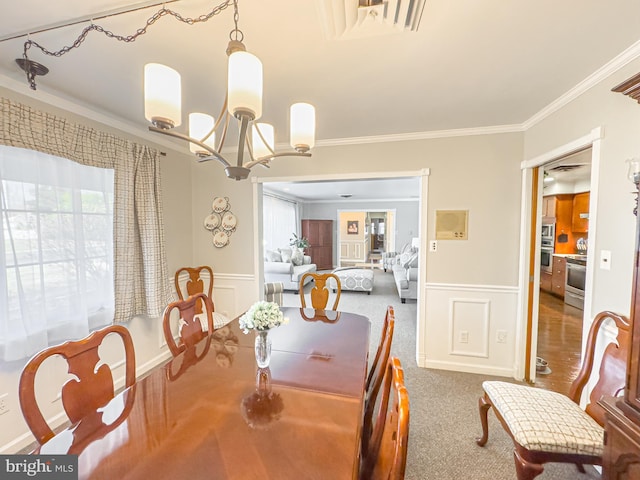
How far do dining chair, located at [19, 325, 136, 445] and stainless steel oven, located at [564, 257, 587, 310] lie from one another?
6.03 m

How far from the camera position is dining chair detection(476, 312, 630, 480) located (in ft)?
4.19

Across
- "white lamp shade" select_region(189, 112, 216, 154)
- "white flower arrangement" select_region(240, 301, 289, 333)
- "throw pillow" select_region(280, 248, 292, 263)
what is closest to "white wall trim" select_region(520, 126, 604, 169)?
"white flower arrangement" select_region(240, 301, 289, 333)

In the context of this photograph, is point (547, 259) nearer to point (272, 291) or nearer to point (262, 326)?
point (272, 291)

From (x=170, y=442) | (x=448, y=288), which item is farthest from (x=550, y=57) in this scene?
(x=170, y=442)

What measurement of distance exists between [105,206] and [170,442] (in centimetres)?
219

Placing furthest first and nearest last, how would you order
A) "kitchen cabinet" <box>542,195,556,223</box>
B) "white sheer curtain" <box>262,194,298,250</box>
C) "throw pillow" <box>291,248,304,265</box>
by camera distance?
1. "white sheer curtain" <box>262,194,298,250</box>
2. "throw pillow" <box>291,248,304,265</box>
3. "kitchen cabinet" <box>542,195,556,223</box>

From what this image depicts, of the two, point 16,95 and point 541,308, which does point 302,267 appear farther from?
point 16,95

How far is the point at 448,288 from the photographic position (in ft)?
8.92

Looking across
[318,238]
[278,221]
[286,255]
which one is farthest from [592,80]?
[318,238]

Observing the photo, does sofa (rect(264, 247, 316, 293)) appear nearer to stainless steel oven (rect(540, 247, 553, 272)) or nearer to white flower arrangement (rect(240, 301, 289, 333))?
white flower arrangement (rect(240, 301, 289, 333))

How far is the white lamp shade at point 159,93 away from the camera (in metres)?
1.01

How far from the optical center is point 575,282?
Answer: 4.55 meters

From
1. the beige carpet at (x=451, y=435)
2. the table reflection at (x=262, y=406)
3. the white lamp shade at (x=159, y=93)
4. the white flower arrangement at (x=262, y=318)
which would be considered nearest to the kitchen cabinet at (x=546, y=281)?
the beige carpet at (x=451, y=435)

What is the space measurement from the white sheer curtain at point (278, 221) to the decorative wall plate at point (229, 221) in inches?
127
